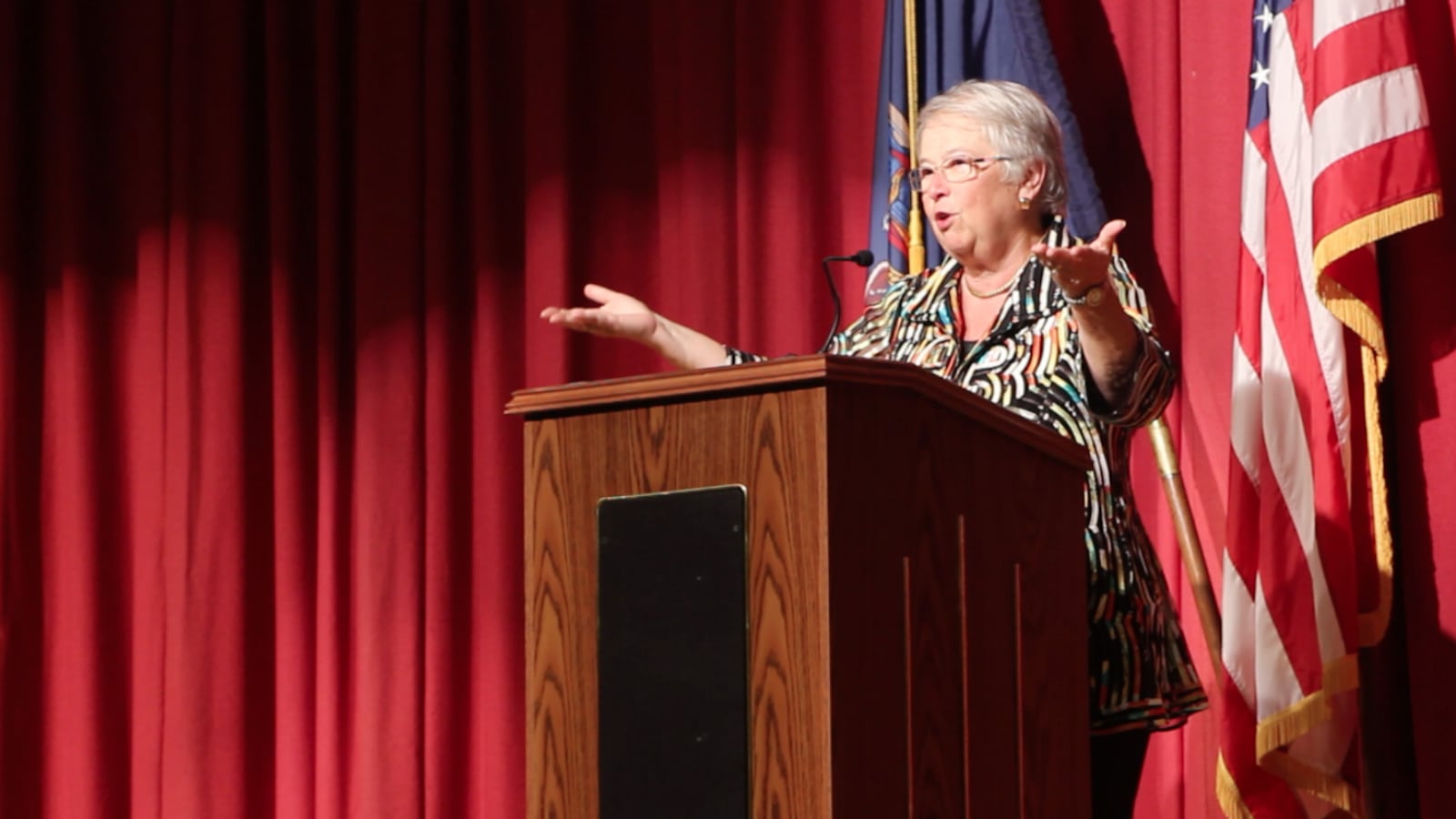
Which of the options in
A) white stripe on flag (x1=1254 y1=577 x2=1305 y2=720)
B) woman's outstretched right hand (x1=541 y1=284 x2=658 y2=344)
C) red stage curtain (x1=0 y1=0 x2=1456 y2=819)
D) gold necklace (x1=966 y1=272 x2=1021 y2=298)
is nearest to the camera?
woman's outstretched right hand (x1=541 y1=284 x2=658 y2=344)

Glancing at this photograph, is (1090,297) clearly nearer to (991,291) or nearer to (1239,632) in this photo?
(991,291)

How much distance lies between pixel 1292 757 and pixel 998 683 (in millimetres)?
1199

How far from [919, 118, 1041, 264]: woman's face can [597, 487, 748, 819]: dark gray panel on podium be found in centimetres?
93

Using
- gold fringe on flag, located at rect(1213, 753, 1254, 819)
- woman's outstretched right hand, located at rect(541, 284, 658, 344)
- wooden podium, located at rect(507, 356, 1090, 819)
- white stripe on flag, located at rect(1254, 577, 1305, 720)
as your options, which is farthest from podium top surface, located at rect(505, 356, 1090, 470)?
gold fringe on flag, located at rect(1213, 753, 1254, 819)

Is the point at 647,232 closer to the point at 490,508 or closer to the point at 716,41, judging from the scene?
the point at 716,41

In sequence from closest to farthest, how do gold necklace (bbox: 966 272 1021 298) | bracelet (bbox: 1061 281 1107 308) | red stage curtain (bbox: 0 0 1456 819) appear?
bracelet (bbox: 1061 281 1107 308), gold necklace (bbox: 966 272 1021 298), red stage curtain (bbox: 0 0 1456 819)

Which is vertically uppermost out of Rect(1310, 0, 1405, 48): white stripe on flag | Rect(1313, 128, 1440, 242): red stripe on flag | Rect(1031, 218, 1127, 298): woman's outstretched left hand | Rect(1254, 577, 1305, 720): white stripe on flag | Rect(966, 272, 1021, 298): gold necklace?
Rect(1310, 0, 1405, 48): white stripe on flag

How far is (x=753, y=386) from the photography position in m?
1.79

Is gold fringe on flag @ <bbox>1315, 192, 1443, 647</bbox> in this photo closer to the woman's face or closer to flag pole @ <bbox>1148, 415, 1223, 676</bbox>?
flag pole @ <bbox>1148, 415, 1223, 676</bbox>

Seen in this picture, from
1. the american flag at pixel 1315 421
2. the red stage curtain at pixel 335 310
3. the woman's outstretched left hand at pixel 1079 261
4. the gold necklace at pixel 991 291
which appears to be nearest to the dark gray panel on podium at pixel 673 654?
the woman's outstretched left hand at pixel 1079 261

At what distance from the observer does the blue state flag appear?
11.6ft

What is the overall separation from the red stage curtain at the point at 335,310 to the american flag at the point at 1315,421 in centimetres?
62

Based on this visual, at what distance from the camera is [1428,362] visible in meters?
3.22

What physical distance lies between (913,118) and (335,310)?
5.56 ft
